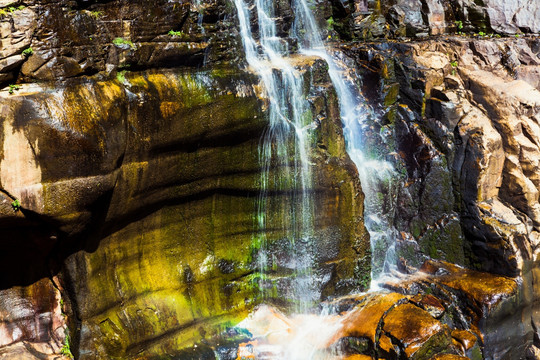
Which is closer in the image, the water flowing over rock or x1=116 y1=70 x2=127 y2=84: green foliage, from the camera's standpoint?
the water flowing over rock

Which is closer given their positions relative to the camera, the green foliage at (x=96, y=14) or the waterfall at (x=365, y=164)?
the green foliage at (x=96, y=14)

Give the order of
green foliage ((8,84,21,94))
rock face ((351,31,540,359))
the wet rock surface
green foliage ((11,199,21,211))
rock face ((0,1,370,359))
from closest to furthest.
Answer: green foliage ((11,199,21,211))
green foliage ((8,84,21,94))
rock face ((0,1,370,359))
the wet rock surface
rock face ((351,31,540,359))

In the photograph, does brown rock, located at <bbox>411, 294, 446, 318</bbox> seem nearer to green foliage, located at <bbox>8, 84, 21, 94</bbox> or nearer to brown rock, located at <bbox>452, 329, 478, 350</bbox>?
brown rock, located at <bbox>452, 329, 478, 350</bbox>

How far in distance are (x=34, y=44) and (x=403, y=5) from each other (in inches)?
324

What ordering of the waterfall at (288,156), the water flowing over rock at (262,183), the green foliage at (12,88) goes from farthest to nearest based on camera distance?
1. the waterfall at (288,156)
2. the water flowing over rock at (262,183)
3. the green foliage at (12,88)

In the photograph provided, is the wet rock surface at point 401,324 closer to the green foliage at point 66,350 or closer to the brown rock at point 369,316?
the brown rock at point 369,316

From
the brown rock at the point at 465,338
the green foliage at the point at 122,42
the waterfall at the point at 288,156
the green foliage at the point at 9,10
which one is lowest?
the brown rock at the point at 465,338

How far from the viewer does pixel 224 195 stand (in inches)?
325

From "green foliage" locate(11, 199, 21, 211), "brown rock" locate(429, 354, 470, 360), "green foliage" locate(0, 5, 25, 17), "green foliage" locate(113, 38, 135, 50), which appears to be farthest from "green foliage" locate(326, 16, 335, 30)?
"green foliage" locate(11, 199, 21, 211)

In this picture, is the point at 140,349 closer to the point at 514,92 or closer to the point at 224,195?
the point at 224,195

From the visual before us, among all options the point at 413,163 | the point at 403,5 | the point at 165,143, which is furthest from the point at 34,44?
the point at 403,5

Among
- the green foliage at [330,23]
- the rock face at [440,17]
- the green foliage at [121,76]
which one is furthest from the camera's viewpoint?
the rock face at [440,17]

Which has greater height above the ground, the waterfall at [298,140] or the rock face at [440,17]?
the rock face at [440,17]

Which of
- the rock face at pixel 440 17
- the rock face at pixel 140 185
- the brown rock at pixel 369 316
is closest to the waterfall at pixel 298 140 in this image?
the rock face at pixel 140 185
